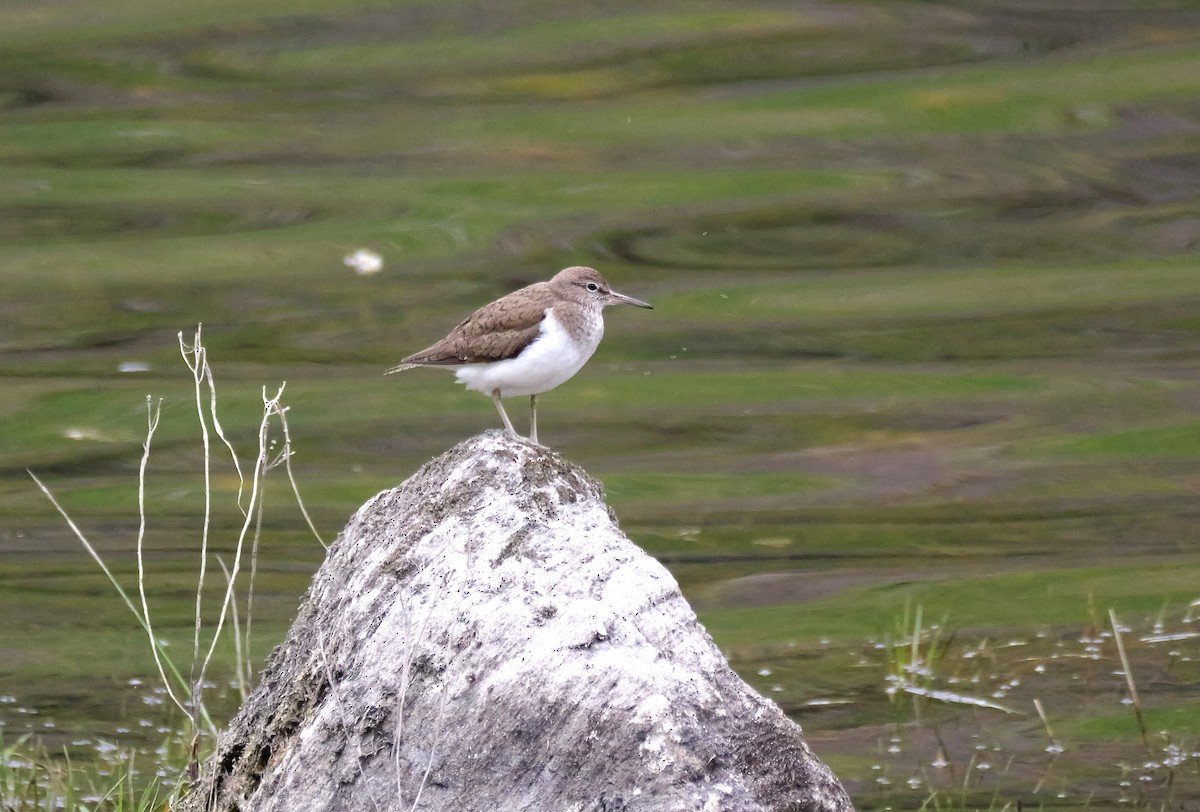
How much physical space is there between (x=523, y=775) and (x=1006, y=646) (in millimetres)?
4890

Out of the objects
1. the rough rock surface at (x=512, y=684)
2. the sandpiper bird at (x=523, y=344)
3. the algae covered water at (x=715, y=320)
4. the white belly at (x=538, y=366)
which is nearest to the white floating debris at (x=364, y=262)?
the algae covered water at (x=715, y=320)

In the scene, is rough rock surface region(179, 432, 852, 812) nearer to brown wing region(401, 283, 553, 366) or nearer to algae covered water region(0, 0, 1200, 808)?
brown wing region(401, 283, 553, 366)

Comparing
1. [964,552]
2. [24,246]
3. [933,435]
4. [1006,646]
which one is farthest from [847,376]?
[24,246]

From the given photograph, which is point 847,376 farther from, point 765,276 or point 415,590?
point 415,590

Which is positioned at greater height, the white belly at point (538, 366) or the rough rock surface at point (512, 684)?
the white belly at point (538, 366)

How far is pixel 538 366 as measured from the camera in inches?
240

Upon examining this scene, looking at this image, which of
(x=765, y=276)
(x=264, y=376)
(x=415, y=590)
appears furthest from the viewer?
(x=765, y=276)

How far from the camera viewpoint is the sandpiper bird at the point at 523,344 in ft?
20.1

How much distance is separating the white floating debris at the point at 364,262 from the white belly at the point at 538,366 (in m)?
6.55

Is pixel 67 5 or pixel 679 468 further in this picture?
pixel 67 5

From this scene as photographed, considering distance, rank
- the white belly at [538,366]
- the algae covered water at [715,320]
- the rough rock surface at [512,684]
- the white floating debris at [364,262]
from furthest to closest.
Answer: the white floating debris at [364,262], the algae covered water at [715,320], the white belly at [538,366], the rough rock surface at [512,684]

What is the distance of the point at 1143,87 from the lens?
13.5m

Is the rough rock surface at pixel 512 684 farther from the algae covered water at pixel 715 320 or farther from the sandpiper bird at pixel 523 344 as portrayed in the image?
the algae covered water at pixel 715 320

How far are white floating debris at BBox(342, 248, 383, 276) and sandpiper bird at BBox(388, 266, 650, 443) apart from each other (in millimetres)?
6344
